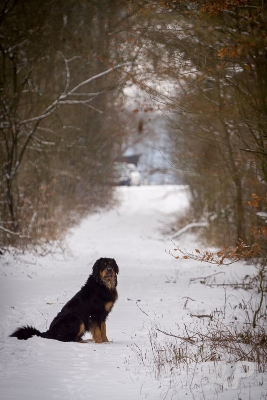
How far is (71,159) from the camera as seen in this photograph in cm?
2661

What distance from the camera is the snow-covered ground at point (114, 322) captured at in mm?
5176

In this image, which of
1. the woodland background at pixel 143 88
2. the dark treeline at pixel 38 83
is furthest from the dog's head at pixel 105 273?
the dark treeline at pixel 38 83

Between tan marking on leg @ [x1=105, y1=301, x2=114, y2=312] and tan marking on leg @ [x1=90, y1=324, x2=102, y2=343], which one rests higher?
tan marking on leg @ [x1=105, y1=301, x2=114, y2=312]

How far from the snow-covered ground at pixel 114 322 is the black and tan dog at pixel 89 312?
0.69ft

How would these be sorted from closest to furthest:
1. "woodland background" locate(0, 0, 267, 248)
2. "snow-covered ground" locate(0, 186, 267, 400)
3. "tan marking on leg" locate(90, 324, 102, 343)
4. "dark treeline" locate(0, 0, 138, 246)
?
"snow-covered ground" locate(0, 186, 267, 400) → "tan marking on leg" locate(90, 324, 102, 343) → "woodland background" locate(0, 0, 267, 248) → "dark treeline" locate(0, 0, 138, 246)

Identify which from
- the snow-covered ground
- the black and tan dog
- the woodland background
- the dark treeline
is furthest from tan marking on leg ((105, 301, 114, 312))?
the dark treeline

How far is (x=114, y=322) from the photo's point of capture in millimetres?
8898

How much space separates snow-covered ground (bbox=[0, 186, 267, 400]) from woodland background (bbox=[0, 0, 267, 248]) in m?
2.02

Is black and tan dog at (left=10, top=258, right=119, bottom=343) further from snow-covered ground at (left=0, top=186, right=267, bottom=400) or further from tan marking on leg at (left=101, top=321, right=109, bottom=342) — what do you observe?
snow-covered ground at (left=0, top=186, right=267, bottom=400)

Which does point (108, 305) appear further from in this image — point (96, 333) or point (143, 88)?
point (143, 88)

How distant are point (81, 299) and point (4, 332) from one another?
1.30 m

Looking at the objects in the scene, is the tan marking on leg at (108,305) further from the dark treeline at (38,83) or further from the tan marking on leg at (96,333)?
the dark treeline at (38,83)

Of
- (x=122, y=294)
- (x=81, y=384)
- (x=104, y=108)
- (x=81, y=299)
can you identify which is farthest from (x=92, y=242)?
(x=81, y=384)

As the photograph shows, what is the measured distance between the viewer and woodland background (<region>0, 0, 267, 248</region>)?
8.16 m
